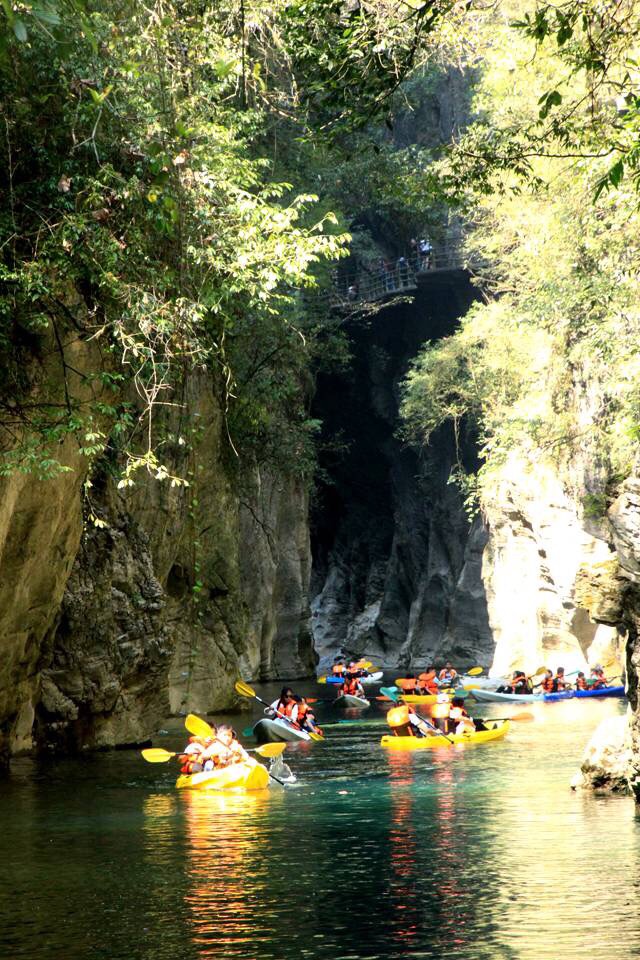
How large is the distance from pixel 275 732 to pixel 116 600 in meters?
4.08

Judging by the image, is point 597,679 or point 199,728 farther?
point 597,679

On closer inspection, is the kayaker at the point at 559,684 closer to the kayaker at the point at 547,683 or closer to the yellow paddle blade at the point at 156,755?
the kayaker at the point at 547,683

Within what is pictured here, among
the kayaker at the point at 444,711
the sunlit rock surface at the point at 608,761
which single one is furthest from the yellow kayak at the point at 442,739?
the sunlit rock surface at the point at 608,761

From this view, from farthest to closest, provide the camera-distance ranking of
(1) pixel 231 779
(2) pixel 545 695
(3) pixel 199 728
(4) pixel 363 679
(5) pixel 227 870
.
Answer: (4) pixel 363 679, (2) pixel 545 695, (3) pixel 199 728, (1) pixel 231 779, (5) pixel 227 870

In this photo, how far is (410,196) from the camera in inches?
389

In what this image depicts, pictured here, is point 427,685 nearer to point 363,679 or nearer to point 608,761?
point 363,679

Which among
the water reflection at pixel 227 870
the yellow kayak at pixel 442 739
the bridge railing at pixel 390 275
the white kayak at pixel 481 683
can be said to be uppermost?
the bridge railing at pixel 390 275

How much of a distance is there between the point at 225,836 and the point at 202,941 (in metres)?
4.07

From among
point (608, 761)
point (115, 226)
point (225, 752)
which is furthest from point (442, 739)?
point (115, 226)

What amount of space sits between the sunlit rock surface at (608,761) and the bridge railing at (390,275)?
30257 millimetres

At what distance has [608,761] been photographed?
509 inches

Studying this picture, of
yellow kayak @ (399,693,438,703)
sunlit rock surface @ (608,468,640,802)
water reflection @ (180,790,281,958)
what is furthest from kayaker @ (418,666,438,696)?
sunlit rock surface @ (608,468,640,802)

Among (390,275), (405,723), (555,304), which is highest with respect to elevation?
(390,275)

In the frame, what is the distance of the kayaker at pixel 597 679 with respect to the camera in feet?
A: 94.6
